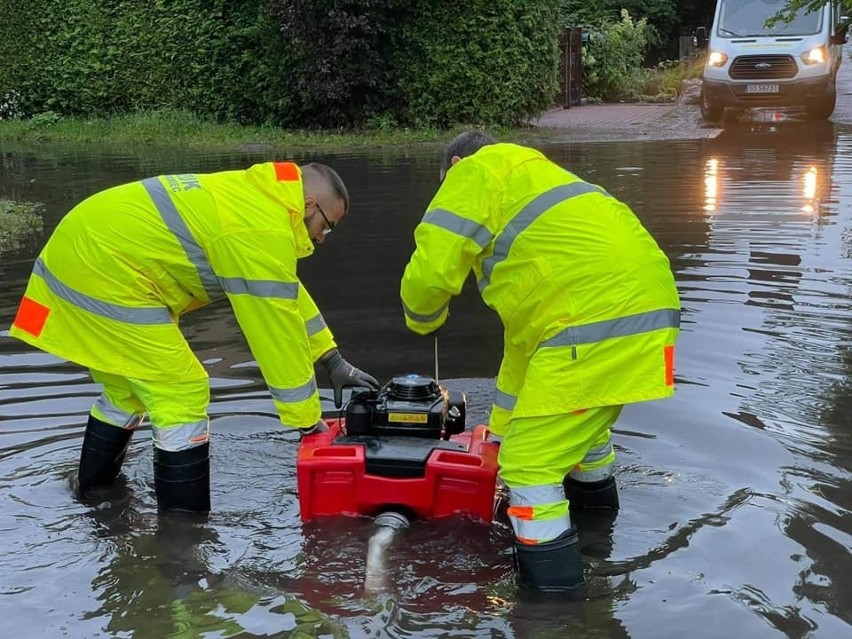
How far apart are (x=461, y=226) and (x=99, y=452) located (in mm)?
2115

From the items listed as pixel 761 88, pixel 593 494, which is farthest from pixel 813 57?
pixel 593 494

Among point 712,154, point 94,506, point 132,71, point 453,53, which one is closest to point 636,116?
point 453,53

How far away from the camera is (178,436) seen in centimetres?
438

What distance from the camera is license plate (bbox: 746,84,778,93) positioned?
19.5 m

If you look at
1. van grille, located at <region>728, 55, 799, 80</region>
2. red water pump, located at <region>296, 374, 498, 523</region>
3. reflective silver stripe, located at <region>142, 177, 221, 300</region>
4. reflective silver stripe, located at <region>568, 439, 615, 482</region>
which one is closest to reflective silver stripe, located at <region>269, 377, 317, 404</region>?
red water pump, located at <region>296, 374, 498, 523</region>

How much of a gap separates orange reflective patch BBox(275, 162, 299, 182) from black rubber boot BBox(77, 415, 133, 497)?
4.58ft

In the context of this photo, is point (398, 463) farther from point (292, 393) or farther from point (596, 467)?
point (596, 467)

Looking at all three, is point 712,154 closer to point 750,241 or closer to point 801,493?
point 750,241

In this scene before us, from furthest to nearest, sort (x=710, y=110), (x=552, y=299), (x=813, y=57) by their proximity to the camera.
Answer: (x=710, y=110) → (x=813, y=57) → (x=552, y=299)

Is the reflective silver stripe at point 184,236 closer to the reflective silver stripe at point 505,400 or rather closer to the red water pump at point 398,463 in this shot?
the red water pump at point 398,463

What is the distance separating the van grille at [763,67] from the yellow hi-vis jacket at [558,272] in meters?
17.0

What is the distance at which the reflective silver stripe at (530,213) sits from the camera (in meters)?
3.80

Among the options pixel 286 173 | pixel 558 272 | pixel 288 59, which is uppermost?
pixel 288 59

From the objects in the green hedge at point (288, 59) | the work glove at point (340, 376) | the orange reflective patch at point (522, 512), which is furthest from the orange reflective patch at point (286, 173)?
the green hedge at point (288, 59)
